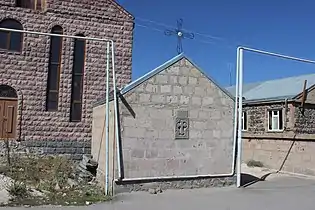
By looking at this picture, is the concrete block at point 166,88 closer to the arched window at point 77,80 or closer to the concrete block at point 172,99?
the concrete block at point 172,99

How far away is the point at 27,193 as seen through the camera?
10.6m

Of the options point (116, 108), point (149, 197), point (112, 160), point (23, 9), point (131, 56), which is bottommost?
point (149, 197)

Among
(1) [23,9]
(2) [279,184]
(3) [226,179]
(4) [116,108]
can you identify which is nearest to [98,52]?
(1) [23,9]

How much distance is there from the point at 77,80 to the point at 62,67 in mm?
914

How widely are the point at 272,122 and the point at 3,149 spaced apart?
643 inches

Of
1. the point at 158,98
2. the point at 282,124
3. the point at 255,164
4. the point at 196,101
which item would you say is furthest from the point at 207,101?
the point at 282,124

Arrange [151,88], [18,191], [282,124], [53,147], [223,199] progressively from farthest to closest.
→ [282,124], [53,147], [151,88], [223,199], [18,191]

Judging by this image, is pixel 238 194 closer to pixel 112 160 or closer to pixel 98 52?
pixel 112 160

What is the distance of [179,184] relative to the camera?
12359mm

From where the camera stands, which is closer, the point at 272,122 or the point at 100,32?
the point at 100,32

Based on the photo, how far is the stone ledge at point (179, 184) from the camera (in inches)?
451

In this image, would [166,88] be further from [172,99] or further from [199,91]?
[199,91]

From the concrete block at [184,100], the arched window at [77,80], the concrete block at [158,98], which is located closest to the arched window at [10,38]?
the arched window at [77,80]

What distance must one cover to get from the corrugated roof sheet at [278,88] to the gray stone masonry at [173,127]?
1184 cm
